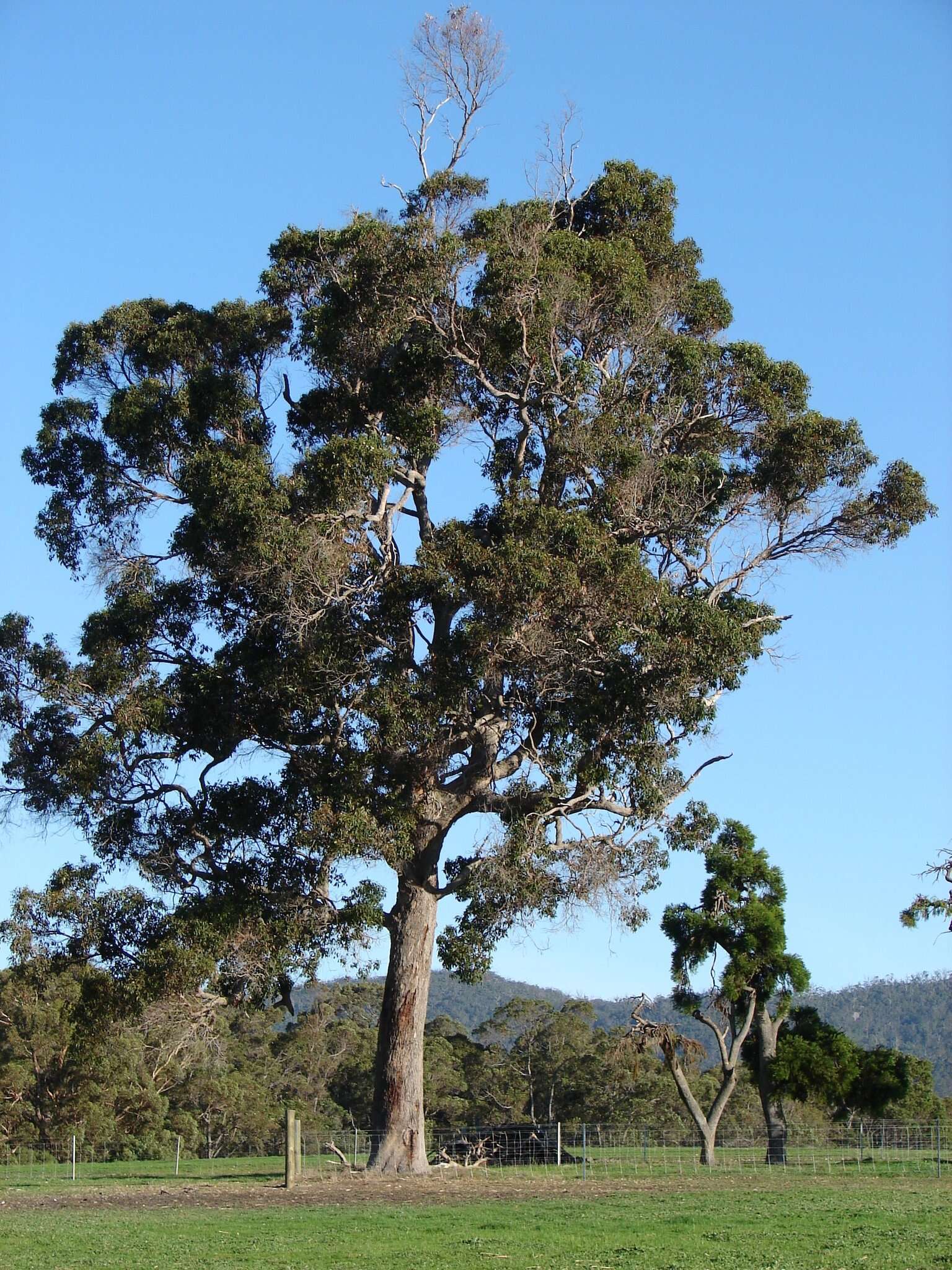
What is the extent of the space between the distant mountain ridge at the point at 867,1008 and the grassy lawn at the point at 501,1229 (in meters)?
105

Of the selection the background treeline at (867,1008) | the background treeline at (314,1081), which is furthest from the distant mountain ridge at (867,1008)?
the background treeline at (314,1081)

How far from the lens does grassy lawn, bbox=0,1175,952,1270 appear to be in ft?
35.0

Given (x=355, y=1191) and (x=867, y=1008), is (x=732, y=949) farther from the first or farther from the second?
(x=867, y=1008)

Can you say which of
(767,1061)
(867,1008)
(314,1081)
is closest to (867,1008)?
(867,1008)

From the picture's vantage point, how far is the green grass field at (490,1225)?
35.1ft

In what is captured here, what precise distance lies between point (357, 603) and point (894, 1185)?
11.3 m

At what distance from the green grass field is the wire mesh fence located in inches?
87.2

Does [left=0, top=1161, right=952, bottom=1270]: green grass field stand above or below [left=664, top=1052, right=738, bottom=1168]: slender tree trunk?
below

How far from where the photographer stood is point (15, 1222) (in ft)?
46.1

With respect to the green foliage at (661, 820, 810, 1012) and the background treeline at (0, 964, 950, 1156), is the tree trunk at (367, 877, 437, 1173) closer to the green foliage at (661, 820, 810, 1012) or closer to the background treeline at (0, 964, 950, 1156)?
the green foliage at (661, 820, 810, 1012)

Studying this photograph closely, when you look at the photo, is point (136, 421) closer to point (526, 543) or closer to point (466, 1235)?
point (526, 543)

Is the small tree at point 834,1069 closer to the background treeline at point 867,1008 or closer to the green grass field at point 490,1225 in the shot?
the green grass field at point 490,1225

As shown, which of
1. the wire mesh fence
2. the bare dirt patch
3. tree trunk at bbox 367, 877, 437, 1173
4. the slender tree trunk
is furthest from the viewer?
the slender tree trunk

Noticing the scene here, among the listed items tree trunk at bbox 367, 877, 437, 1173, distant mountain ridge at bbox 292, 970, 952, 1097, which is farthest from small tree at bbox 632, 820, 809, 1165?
distant mountain ridge at bbox 292, 970, 952, 1097
